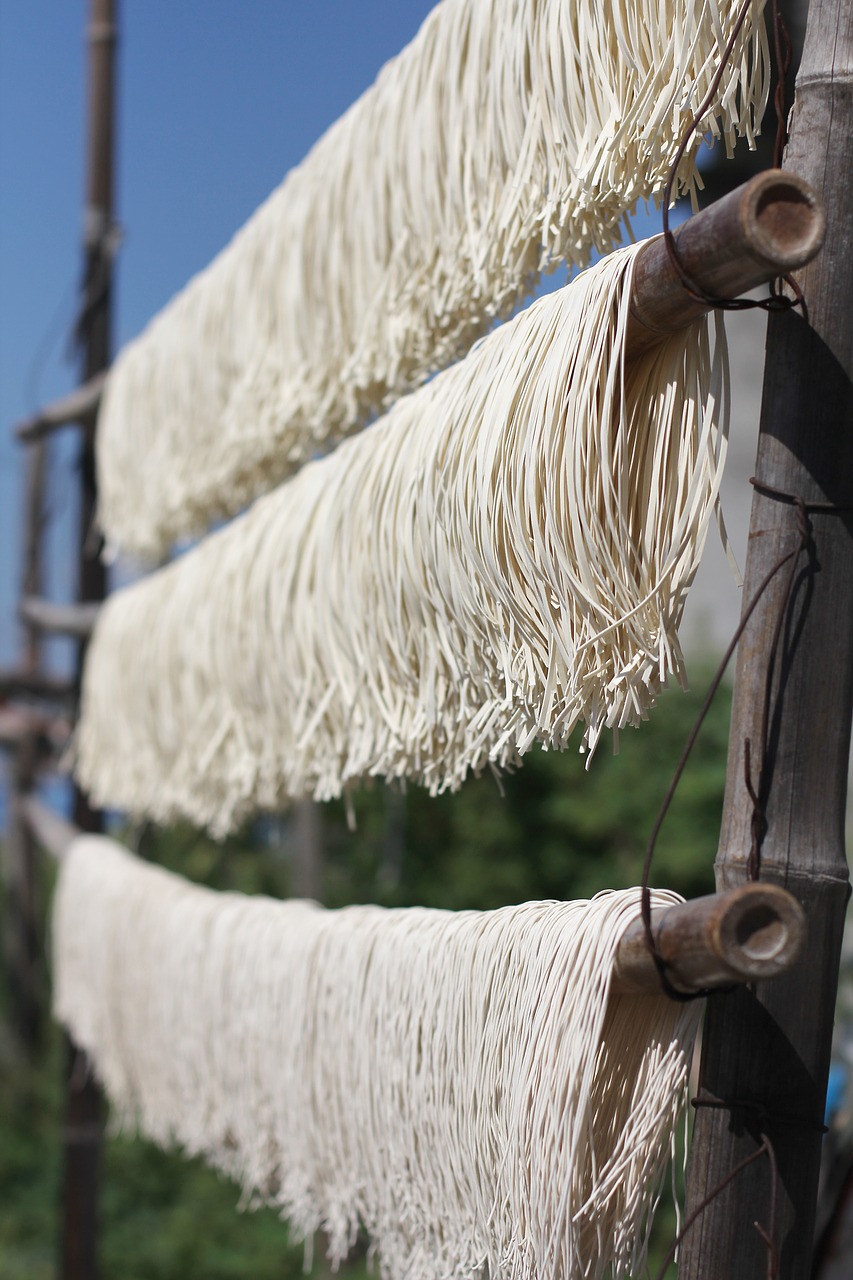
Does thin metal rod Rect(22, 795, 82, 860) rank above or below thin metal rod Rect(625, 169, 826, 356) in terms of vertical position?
below

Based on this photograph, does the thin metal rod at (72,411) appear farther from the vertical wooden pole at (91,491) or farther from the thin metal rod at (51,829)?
the thin metal rod at (51,829)

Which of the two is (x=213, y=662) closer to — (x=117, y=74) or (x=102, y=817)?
(x=102, y=817)

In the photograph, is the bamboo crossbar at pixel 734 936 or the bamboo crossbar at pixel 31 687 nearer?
the bamboo crossbar at pixel 734 936

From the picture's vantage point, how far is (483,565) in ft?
2.01

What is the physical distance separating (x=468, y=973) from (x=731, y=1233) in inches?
7.0

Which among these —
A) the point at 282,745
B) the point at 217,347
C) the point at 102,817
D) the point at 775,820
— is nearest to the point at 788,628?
the point at 775,820

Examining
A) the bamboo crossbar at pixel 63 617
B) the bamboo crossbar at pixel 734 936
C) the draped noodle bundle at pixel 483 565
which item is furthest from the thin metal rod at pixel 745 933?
the bamboo crossbar at pixel 63 617

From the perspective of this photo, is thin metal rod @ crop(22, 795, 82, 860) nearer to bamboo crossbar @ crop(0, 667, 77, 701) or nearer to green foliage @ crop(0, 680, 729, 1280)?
bamboo crossbar @ crop(0, 667, 77, 701)

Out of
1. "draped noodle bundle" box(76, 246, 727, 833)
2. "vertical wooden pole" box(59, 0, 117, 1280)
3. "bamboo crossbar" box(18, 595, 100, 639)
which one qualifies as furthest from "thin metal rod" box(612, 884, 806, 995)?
"vertical wooden pole" box(59, 0, 117, 1280)

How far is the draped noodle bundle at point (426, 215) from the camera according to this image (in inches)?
21.9

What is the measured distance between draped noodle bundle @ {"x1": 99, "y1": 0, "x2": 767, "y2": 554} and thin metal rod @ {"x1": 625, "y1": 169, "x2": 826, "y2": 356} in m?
0.07

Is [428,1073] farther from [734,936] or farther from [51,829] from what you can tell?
[51,829]

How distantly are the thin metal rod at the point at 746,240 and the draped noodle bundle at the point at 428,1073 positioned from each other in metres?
0.26

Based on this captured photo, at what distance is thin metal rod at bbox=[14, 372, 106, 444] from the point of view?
1.70 meters
